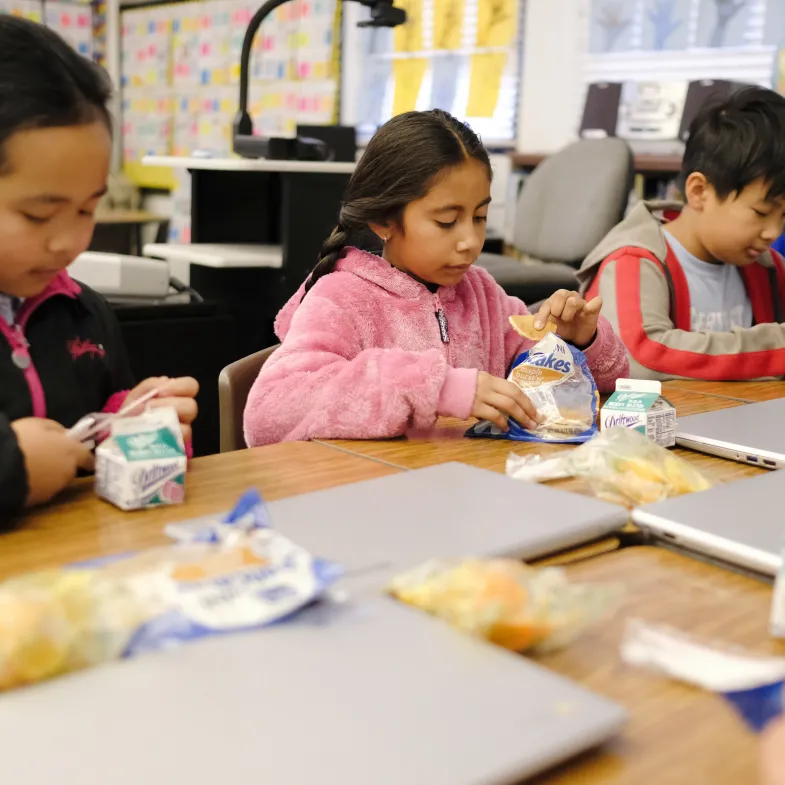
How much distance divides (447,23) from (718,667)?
13.0 ft

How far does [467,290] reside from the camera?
1.42 m

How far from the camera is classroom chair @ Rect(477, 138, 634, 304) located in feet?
9.52

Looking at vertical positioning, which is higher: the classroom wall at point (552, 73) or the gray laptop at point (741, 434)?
the classroom wall at point (552, 73)

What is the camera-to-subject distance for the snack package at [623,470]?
2.70 feet

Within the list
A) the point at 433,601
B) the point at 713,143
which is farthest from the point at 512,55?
the point at 433,601

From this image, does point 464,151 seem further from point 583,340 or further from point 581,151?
point 581,151

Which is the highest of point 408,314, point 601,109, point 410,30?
point 410,30

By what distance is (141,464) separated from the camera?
77cm

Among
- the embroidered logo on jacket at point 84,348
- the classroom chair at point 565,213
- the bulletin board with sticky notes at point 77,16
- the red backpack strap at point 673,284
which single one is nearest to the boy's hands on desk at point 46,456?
the embroidered logo on jacket at point 84,348

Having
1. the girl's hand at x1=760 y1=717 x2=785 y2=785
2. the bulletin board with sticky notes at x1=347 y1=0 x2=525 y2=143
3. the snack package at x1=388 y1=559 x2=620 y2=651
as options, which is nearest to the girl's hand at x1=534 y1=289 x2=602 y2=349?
the snack package at x1=388 y1=559 x2=620 y2=651

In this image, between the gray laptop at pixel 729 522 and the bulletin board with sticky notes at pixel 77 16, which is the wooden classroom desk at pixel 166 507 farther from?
the bulletin board with sticky notes at pixel 77 16

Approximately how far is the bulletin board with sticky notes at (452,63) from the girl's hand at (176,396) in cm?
300

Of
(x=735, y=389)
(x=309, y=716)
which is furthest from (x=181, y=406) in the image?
(x=735, y=389)

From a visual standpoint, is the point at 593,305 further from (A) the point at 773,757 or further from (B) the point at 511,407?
(A) the point at 773,757
